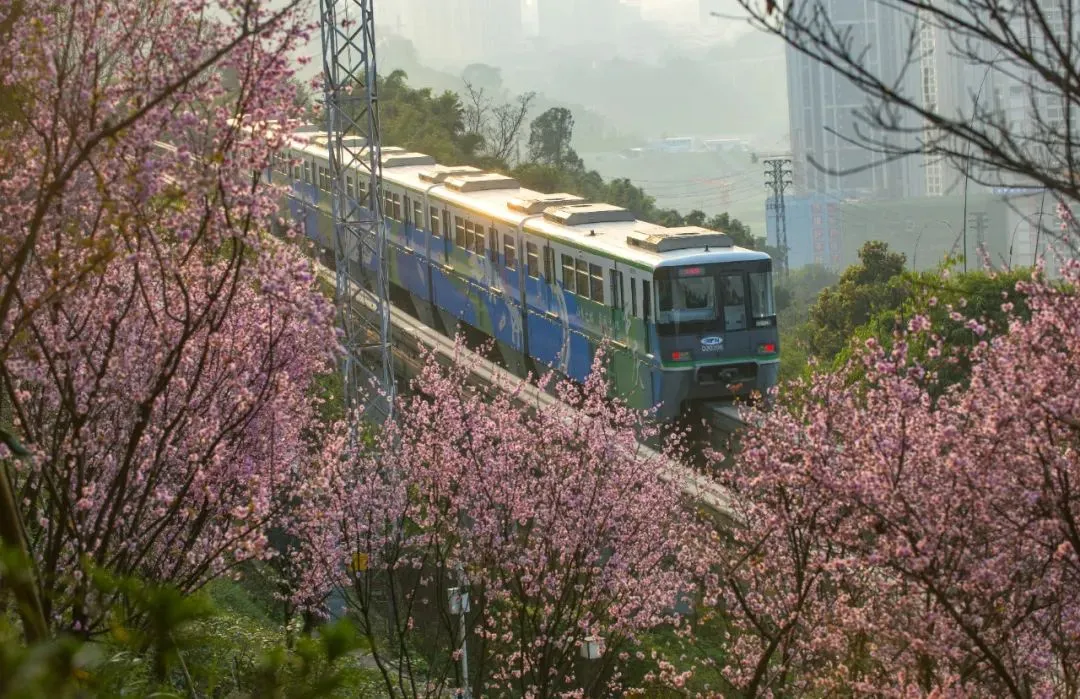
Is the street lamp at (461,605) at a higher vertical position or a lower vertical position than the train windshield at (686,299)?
lower

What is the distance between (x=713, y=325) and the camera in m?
16.7

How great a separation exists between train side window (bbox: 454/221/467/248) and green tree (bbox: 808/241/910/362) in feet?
32.7

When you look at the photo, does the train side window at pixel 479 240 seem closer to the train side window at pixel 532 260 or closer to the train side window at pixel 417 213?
the train side window at pixel 532 260

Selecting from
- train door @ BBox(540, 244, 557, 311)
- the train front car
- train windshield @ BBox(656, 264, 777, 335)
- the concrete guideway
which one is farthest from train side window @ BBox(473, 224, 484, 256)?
train windshield @ BBox(656, 264, 777, 335)

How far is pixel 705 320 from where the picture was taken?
1666 centimetres

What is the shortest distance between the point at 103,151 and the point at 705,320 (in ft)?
36.4

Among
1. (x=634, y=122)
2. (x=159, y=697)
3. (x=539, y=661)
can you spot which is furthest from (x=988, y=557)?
(x=634, y=122)

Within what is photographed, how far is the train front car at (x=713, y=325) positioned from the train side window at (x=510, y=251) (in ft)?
13.0

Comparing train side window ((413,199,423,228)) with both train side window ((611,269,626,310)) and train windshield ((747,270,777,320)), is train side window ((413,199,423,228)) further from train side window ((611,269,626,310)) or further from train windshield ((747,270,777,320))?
train windshield ((747,270,777,320))

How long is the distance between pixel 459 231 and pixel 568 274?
4663mm

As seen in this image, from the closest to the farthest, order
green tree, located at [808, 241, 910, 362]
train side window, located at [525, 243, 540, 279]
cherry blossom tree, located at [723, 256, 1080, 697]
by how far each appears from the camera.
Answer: cherry blossom tree, located at [723, 256, 1080, 697] → train side window, located at [525, 243, 540, 279] → green tree, located at [808, 241, 910, 362]

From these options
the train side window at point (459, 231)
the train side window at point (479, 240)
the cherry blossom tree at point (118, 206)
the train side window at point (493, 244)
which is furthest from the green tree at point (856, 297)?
the cherry blossom tree at point (118, 206)

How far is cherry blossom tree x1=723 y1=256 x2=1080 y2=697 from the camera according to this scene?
6.77 meters

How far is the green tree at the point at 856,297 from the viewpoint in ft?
99.1
